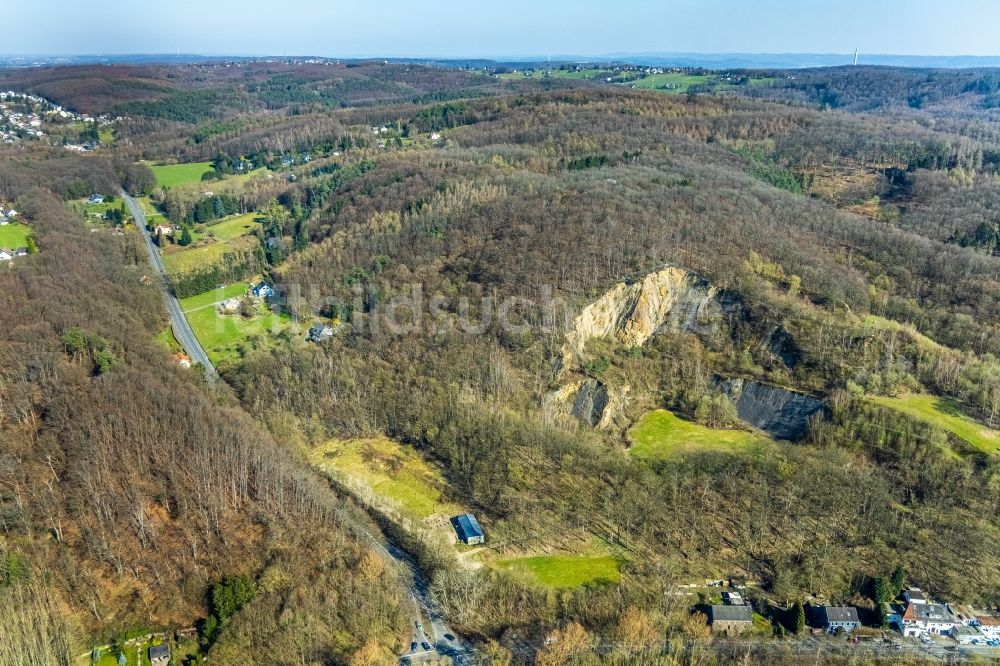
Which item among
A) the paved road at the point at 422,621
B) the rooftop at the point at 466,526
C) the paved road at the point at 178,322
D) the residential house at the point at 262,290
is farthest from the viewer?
the residential house at the point at 262,290

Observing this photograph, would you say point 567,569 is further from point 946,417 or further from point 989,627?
point 946,417

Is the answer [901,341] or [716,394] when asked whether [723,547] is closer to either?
[716,394]

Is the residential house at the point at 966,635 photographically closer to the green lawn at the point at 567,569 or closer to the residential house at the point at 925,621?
the residential house at the point at 925,621

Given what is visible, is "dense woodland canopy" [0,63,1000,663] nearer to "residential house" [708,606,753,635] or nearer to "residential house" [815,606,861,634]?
"residential house" [708,606,753,635]

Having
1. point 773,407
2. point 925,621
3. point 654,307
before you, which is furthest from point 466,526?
point 654,307

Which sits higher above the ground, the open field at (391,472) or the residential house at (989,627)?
the open field at (391,472)

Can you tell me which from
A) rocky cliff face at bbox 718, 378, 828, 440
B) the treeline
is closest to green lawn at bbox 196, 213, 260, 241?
the treeline

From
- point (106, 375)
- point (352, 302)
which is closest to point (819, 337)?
point (352, 302)

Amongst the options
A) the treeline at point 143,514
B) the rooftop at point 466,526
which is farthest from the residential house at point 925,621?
the treeline at point 143,514

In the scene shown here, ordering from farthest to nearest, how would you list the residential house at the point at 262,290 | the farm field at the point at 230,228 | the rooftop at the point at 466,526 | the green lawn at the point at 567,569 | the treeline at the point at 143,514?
the farm field at the point at 230,228 < the residential house at the point at 262,290 < the rooftop at the point at 466,526 < the green lawn at the point at 567,569 < the treeline at the point at 143,514
